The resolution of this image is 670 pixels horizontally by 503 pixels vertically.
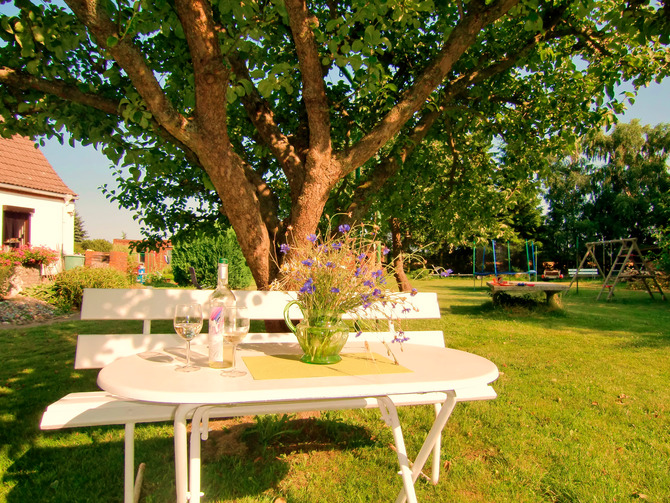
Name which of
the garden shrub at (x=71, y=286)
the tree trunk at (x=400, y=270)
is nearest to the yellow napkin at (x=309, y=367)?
the tree trunk at (x=400, y=270)

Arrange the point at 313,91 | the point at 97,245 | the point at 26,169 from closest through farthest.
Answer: the point at 313,91, the point at 26,169, the point at 97,245

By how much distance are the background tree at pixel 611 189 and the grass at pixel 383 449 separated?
24.5 metres

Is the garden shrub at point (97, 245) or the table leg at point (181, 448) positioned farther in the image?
the garden shrub at point (97, 245)

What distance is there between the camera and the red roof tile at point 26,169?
1313 centimetres

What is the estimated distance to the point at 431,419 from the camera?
3.64 metres

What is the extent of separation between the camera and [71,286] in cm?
1010

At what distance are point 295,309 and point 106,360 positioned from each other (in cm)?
108

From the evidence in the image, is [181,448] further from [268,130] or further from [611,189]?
[611,189]

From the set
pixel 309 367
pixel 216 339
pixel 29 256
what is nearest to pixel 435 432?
pixel 309 367

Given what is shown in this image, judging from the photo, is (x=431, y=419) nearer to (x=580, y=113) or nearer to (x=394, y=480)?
(x=394, y=480)

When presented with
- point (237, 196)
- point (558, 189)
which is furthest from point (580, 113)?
point (558, 189)

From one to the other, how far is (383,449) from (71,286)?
30.4ft

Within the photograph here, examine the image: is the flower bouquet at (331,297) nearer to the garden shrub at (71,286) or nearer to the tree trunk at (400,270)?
the tree trunk at (400,270)

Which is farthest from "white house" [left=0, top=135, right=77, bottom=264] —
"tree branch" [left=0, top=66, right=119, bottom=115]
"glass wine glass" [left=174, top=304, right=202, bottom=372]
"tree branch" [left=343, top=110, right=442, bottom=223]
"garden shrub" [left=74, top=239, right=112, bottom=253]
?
"garden shrub" [left=74, top=239, right=112, bottom=253]
